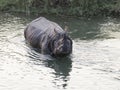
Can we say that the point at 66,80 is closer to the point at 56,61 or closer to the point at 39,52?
the point at 56,61

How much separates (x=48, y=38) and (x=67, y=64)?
4.58ft

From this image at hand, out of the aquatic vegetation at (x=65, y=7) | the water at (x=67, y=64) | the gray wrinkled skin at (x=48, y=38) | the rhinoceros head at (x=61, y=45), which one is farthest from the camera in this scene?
the aquatic vegetation at (x=65, y=7)

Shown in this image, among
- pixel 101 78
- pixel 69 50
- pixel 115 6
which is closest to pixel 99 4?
pixel 115 6

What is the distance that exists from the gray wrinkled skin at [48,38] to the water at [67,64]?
0.30 meters

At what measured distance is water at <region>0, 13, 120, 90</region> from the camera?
11.9m

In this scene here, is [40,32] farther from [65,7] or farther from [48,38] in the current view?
[65,7]

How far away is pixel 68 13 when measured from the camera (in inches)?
913

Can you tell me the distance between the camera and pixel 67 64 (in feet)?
46.3

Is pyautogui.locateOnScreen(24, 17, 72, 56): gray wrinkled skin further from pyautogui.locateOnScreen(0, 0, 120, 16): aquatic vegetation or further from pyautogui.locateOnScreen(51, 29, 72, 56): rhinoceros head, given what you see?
pyautogui.locateOnScreen(0, 0, 120, 16): aquatic vegetation

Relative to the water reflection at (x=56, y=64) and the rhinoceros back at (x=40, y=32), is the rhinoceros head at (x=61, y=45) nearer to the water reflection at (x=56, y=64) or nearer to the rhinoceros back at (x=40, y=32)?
the water reflection at (x=56, y=64)

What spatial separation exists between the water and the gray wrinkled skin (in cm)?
30

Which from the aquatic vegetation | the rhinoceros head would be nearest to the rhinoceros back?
the rhinoceros head

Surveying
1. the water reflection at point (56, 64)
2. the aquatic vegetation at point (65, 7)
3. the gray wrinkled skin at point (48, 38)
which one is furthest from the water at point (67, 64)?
the aquatic vegetation at point (65, 7)

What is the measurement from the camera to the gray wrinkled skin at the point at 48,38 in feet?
46.4
